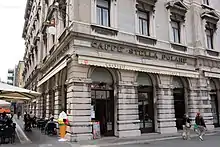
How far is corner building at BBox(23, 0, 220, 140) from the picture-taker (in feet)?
48.6

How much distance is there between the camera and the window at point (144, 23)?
18.5 m

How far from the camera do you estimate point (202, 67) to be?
20.9 meters

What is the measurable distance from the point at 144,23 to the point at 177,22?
12.5ft

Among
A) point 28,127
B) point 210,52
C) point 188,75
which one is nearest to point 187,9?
point 210,52

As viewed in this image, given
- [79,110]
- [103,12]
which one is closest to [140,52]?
[103,12]

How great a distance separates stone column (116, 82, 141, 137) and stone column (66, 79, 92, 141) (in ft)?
7.24

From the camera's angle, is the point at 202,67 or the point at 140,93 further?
the point at 202,67

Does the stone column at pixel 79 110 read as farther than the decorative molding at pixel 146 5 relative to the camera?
No

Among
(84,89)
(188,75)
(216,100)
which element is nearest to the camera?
(84,89)

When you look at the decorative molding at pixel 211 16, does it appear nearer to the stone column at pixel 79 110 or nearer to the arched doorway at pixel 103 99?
the arched doorway at pixel 103 99

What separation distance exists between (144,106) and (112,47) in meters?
5.17

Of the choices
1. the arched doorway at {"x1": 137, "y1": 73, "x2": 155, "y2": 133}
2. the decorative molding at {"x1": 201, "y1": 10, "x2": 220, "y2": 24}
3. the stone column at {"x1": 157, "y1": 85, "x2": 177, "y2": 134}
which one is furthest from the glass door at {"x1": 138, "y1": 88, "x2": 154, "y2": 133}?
the decorative molding at {"x1": 201, "y1": 10, "x2": 220, "y2": 24}

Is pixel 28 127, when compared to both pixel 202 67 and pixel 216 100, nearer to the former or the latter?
pixel 202 67

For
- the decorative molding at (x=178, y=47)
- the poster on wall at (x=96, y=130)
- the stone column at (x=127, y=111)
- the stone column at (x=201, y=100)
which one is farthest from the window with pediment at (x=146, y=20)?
the poster on wall at (x=96, y=130)
